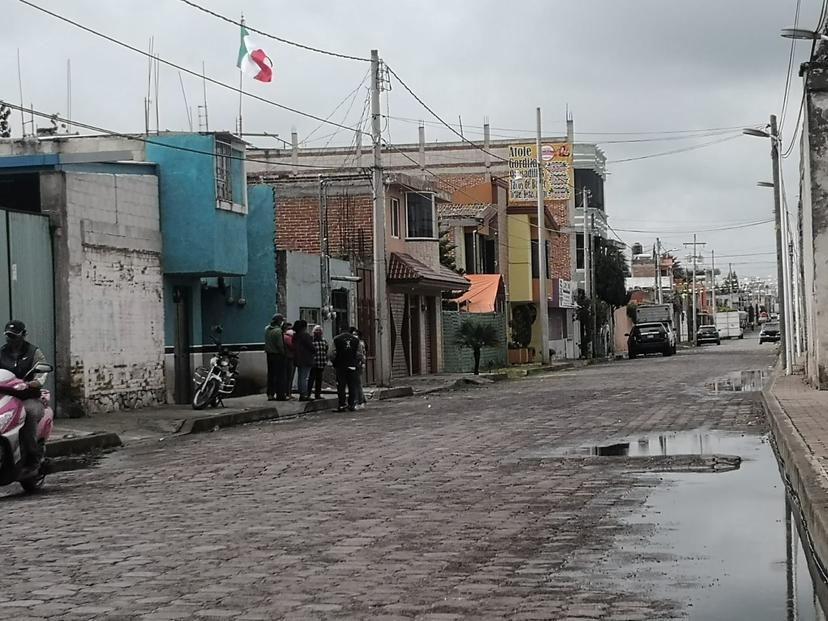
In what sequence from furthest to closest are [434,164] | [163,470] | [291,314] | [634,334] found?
[434,164]
[634,334]
[291,314]
[163,470]

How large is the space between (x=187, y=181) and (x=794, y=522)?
2037 cm

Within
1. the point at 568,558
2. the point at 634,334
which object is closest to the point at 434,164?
the point at 634,334

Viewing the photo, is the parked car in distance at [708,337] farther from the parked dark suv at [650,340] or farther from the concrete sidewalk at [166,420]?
the concrete sidewalk at [166,420]

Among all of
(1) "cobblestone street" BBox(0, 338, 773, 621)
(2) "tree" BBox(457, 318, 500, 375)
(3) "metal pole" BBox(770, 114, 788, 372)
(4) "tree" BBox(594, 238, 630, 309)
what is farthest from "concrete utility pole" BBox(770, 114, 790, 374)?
(4) "tree" BBox(594, 238, 630, 309)

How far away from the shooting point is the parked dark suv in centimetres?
6881

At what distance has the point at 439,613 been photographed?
7.20 m

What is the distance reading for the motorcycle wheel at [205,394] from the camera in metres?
26.8

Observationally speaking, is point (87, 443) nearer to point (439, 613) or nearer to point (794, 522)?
point (794, 522)

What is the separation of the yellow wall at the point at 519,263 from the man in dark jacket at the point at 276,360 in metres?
36.7

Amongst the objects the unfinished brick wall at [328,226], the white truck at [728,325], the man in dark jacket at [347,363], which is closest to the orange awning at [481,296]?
the unfinished brick wall at [328,226]

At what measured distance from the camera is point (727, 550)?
30.1 feet

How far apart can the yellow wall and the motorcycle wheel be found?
132ft

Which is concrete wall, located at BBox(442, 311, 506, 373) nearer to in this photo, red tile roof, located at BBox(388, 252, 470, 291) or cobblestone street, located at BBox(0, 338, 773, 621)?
red tile roof, located at BBox(388, 252, 470, 291)

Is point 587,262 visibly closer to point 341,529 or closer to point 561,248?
point 561,248
